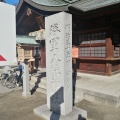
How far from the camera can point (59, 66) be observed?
14.8 feet

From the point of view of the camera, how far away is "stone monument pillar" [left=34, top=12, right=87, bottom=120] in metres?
4.39

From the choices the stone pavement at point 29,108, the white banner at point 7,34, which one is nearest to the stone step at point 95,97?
the stone pavement at point 29,108

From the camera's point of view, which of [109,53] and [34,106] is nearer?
[34,106]

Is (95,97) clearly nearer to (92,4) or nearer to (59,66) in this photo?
(59,66)

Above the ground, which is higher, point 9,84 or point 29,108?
point 9,84

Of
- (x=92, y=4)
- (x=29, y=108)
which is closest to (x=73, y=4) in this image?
(x=92, y=4)

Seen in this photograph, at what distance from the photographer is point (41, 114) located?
488 centimetres

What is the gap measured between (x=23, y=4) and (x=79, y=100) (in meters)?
9.77

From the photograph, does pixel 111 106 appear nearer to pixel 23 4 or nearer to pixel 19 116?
pixel 19 116

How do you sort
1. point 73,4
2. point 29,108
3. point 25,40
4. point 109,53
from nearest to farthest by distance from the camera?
point 29,108
point 73,4
point 109,53
point 25,40

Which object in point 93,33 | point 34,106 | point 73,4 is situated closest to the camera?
point 34,106

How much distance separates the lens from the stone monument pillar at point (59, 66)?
173 inches

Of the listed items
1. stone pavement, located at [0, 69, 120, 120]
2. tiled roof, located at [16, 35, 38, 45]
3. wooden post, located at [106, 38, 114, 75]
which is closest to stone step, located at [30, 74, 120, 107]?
stone pavement, located at [0, 69, 120, 120]

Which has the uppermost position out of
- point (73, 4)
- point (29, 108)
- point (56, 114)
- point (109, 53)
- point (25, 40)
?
point (73, 4)
